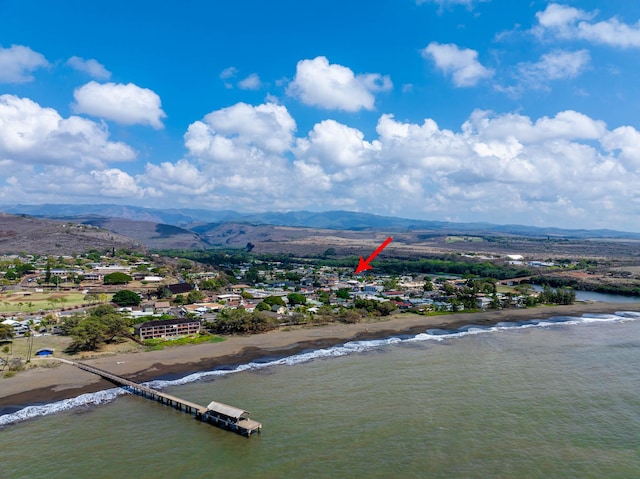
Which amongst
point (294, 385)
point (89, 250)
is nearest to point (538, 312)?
point (294, 385)

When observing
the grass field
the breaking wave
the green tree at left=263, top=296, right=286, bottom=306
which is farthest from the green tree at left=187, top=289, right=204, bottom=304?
the breaking wave

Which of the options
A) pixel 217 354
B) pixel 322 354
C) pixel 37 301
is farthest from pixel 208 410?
pixel 37 301

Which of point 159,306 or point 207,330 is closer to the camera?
point 207,330

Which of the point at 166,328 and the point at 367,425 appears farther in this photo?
the point at 166,328

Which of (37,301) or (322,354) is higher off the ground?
(37,301)

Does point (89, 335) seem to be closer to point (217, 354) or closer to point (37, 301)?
point (217, 354)

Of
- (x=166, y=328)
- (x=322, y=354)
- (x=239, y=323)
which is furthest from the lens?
(x=239, y=323)

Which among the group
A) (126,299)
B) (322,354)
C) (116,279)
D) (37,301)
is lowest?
(322,354)

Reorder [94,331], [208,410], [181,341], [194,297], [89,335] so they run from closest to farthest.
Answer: [208,410], [89,335], [94,331], [181,341], [194,297]

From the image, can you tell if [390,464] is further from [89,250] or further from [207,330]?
[89,250]
